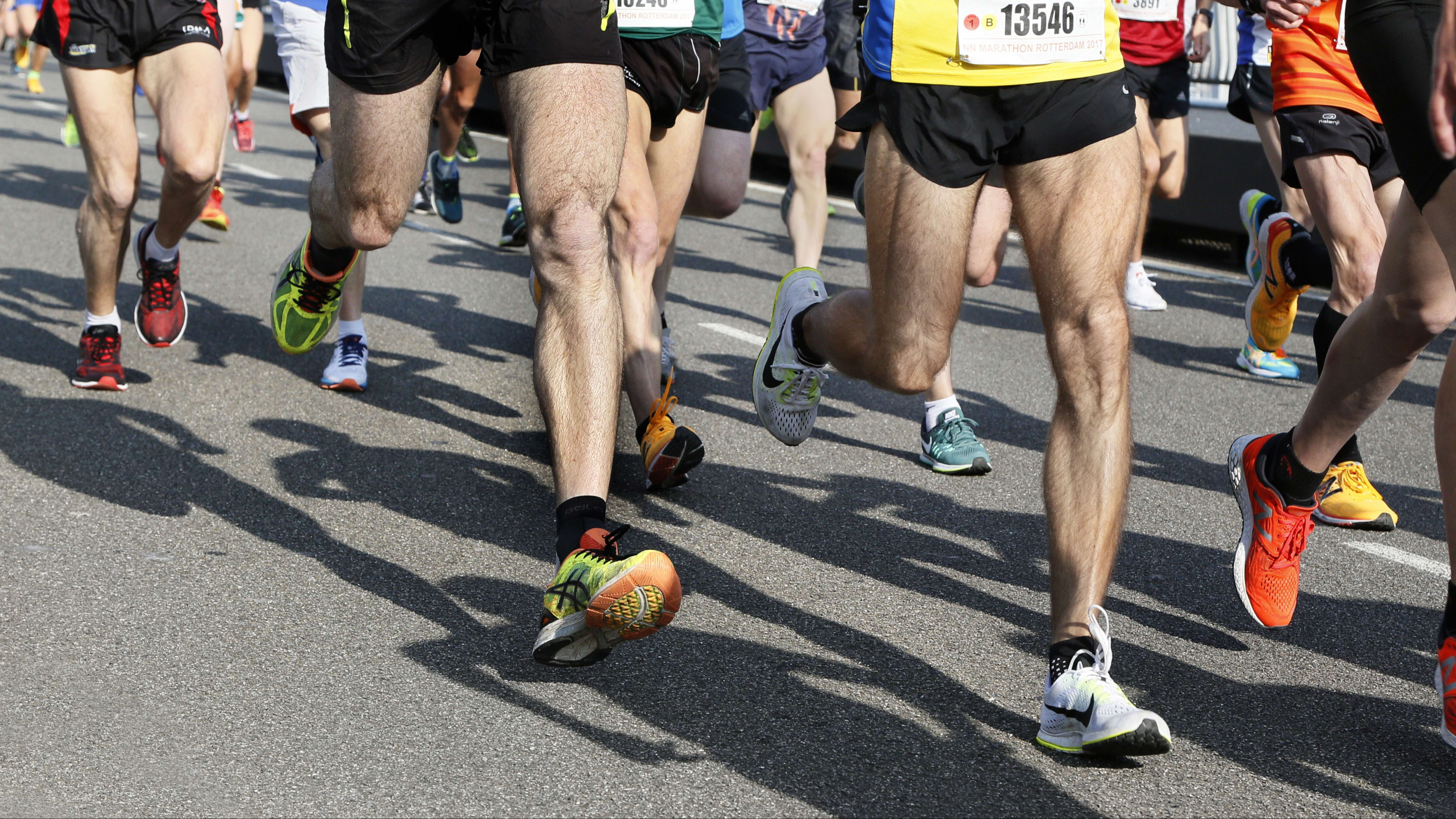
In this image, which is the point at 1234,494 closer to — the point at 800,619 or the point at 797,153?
the point at 800,619

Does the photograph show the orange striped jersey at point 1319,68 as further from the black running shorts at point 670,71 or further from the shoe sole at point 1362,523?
the black running shorts at point 670,71

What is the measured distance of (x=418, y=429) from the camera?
514 centimetres

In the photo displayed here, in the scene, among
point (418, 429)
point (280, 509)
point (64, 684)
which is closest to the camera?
point (64, 684)

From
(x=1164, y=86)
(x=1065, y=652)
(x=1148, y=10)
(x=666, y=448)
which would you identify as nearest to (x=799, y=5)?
(x=1148, y=10)

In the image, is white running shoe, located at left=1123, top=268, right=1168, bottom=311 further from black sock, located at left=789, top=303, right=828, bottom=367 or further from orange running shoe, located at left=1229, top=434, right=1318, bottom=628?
orange running shoe, located at left=1229, top=434, right=1318, bottom=628

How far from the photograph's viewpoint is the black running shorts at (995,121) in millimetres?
3029

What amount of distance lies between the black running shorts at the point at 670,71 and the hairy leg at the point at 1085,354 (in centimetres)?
159

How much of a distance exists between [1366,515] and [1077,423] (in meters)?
1.81

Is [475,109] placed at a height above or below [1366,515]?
below

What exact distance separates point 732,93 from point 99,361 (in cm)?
244

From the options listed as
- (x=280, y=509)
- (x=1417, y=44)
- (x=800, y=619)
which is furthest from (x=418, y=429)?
(x=1417, y=44)

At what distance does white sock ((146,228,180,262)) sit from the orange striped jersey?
153 inches

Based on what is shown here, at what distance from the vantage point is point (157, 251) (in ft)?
18.6

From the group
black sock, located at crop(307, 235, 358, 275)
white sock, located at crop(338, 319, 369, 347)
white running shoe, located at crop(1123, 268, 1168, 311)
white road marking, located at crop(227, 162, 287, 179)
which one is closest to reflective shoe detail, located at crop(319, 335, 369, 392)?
white sock, located at crop(338, 319, 369, 347)
